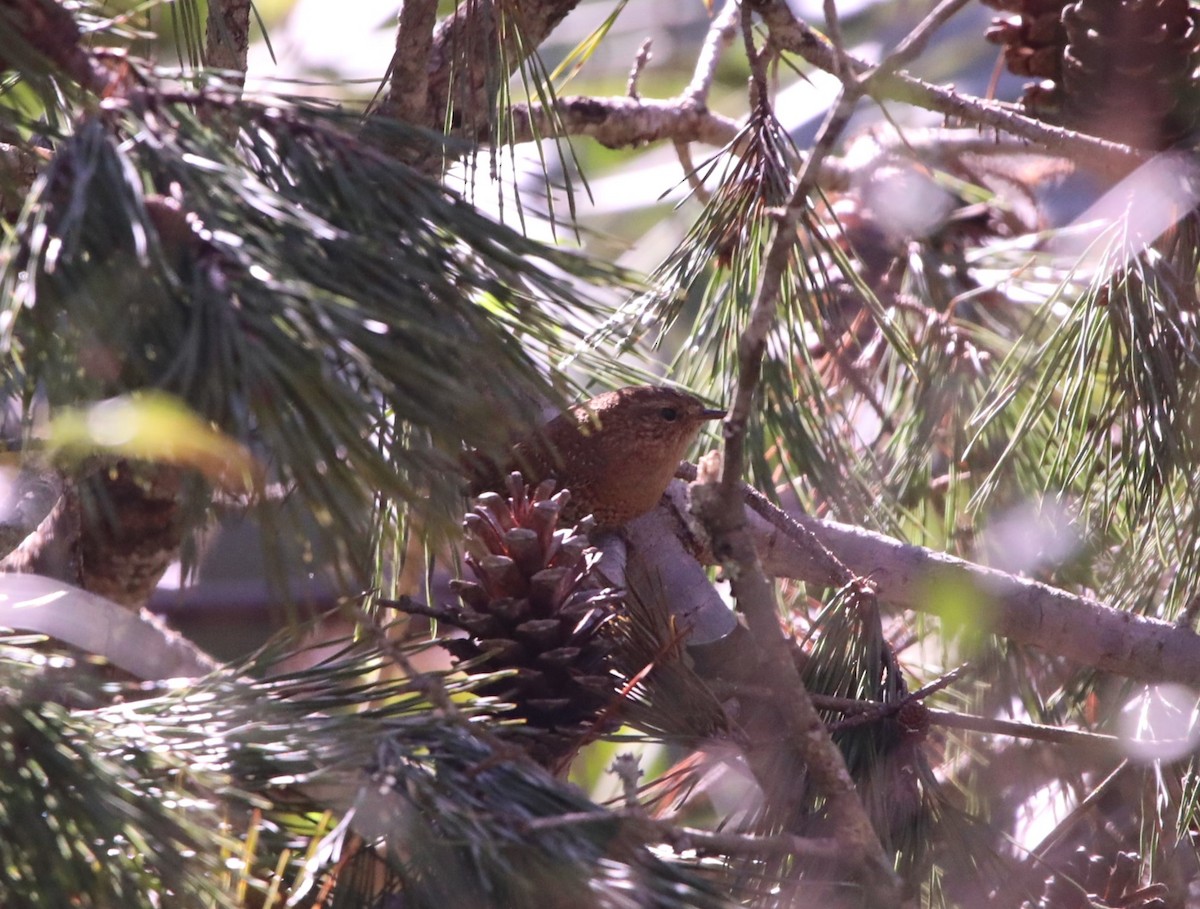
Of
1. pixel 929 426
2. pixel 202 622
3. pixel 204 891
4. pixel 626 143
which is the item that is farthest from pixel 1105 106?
pixel 202 622

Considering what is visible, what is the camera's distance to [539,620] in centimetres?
102

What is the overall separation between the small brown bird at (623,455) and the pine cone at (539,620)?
0.94 ft

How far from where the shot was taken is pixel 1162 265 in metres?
1.32

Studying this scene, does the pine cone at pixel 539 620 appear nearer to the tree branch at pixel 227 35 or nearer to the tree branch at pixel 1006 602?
the tree branch at pixel 1006 602

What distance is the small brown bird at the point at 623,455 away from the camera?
1435 mm

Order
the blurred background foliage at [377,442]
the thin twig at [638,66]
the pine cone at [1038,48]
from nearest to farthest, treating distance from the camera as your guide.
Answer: the blurred background foliage at [377,442] → the pine cone at [1038,48] → the thin twig at [638,66]

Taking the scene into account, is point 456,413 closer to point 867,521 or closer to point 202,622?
point 867,521

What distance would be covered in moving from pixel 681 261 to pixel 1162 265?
1.78ft

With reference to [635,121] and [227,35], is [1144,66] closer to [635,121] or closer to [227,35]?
[635,121]

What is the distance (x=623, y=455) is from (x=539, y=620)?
452 mm

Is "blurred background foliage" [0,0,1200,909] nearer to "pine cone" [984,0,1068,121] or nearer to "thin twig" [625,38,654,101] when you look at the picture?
"pine cone" [984,0,1068,121]

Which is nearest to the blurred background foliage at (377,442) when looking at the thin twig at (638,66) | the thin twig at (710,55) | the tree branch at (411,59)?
the tree branch at (411,59)

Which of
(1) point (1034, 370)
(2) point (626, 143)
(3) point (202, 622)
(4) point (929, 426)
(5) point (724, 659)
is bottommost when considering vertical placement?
(3) point (202, 622)

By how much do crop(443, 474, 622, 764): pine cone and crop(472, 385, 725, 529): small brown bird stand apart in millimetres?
287
